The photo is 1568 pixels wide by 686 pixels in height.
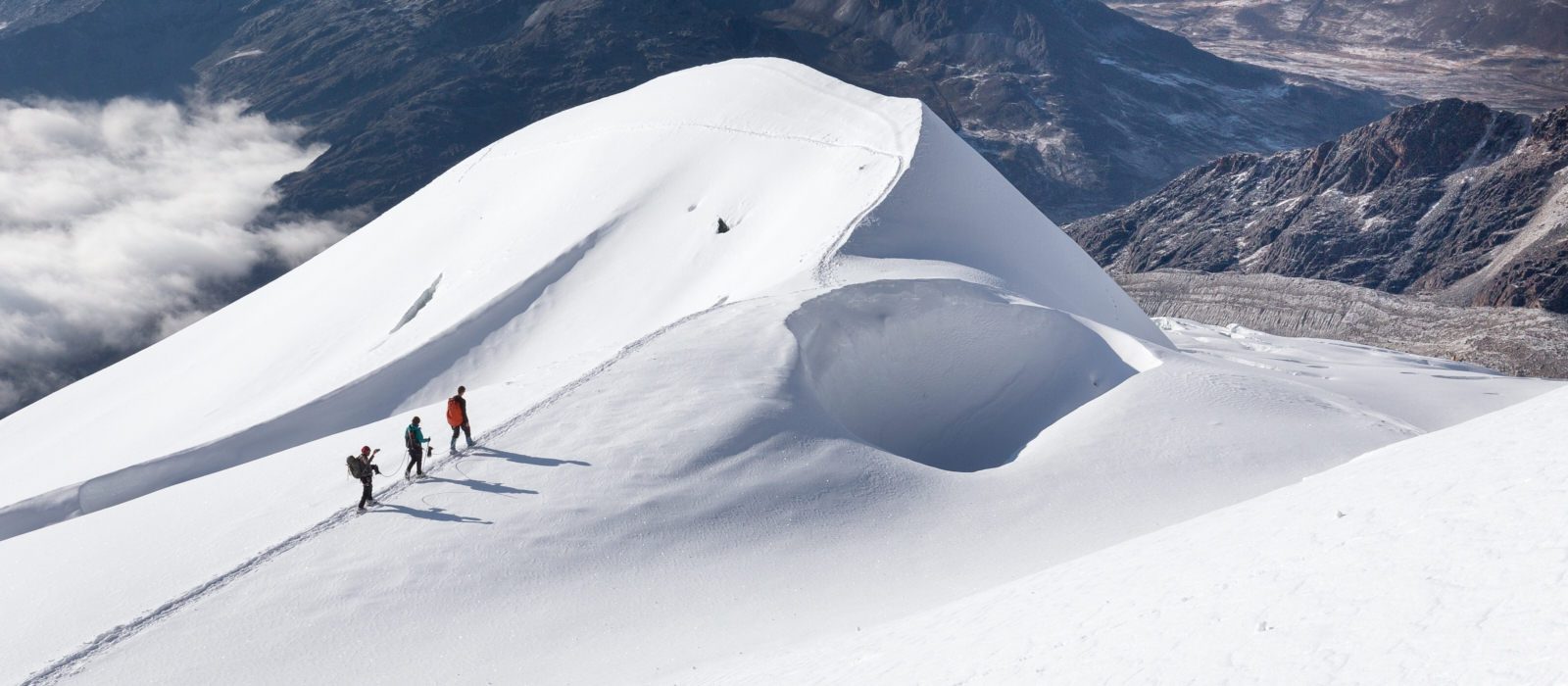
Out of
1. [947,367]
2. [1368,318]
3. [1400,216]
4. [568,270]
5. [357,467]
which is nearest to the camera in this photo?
[357,467]

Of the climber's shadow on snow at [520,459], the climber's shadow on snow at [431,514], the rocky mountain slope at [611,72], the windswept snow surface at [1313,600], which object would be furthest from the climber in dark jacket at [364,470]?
the rocky mountain slope at [611,72]

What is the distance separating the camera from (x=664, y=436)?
1542 centimetres

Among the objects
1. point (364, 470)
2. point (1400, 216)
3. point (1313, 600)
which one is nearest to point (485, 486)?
point (364, 470)

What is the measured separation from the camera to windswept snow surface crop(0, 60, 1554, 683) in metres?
11.9

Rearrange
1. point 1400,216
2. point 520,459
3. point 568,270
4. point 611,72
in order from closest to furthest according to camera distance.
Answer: point 520,459
point 568,270
point 1400,216
point 611,72

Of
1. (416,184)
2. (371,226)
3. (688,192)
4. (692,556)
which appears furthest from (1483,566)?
(416,184)

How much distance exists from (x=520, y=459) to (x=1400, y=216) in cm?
8799

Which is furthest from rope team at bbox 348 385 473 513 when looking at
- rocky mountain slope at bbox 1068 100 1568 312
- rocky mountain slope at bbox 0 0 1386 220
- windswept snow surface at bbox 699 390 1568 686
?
rocky mountain slope at bbox 0 0 1386 220

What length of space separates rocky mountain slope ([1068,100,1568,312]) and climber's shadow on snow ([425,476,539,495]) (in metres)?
74.5

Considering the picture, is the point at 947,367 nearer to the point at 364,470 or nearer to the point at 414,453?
the point at 414,453

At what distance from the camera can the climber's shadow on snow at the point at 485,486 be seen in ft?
45.9

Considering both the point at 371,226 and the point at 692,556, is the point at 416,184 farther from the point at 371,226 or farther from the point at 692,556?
the point at 692,556

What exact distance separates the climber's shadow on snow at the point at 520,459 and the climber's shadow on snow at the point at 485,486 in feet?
2.20

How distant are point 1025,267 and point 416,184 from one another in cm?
12658
